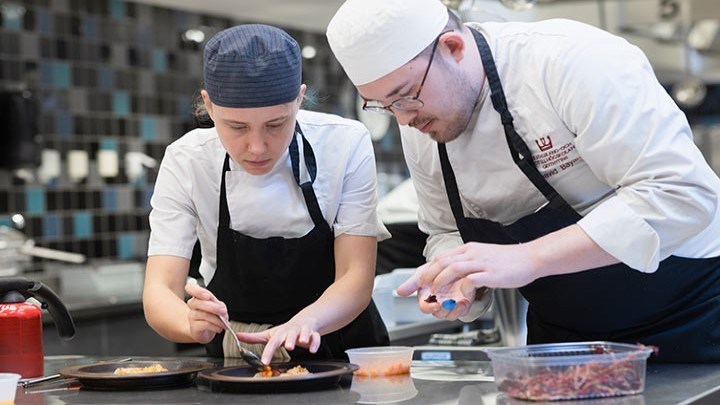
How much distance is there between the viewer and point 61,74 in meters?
6.97

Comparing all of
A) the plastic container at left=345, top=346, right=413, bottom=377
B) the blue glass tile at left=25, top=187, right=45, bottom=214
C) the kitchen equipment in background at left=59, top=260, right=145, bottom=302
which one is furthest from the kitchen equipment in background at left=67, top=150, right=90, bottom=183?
the plastic container at left=345, top=346, right=413, bottom=377

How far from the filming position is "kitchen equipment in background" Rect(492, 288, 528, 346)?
10.3ft

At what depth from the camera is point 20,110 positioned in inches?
252

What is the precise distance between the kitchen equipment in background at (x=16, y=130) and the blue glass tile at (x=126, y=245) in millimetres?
1156

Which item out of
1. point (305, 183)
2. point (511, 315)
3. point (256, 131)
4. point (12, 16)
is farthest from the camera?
point (12, 16)

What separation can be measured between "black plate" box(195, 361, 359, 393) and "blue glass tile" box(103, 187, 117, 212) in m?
5.51

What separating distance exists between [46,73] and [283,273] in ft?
16.1

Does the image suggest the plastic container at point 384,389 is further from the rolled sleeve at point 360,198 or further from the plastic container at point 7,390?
the plastic container at point 7,390

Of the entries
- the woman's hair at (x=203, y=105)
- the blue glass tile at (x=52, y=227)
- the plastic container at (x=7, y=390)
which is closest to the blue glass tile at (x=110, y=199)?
the blue glass tile at (x=52, y=227)

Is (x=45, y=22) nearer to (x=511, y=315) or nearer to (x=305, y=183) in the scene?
(x=511, y=315)

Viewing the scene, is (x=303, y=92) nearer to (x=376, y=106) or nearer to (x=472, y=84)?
(x=376, y=106)

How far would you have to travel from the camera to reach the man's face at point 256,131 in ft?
7.26

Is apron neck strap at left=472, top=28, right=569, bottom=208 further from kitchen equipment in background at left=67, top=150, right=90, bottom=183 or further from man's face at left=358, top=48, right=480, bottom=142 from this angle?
kitchen equipment in background at left=67, top=150, right=90, bottom=183

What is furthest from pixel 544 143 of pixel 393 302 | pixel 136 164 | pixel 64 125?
pixel 136 164
